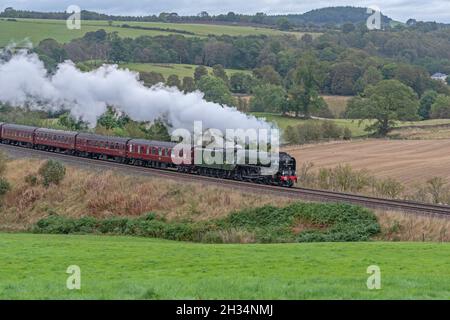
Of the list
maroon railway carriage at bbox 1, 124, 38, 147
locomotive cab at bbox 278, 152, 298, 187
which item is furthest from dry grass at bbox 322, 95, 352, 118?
locomotive cab at bbox 278, 152, 298, 187

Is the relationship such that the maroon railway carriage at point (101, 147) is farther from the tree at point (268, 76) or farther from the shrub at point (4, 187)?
the tree at point (268, 76)

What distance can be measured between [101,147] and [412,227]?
115 ft

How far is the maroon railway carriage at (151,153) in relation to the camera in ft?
182

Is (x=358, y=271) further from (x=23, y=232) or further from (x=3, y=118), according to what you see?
(x=3, y=118)

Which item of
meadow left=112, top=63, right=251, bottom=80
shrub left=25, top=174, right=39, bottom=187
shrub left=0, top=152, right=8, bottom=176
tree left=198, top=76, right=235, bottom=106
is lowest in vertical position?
shrub left=25, top=174, right=39, bottom=187

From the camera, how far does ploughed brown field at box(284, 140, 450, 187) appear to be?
221ft

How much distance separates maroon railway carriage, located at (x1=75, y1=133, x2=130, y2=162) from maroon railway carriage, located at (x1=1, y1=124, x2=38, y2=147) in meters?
8.78

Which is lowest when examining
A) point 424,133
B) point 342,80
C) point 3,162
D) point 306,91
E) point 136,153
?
point 424,133

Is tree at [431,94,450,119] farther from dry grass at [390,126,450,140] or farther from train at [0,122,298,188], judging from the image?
train at [0,122,298,188]

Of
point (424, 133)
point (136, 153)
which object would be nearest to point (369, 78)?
point (424, 133)

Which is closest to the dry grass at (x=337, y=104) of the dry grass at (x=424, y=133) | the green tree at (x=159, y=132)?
the dry grass at (x=424, y=133)

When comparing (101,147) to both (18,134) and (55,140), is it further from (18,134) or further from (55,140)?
(18,134)

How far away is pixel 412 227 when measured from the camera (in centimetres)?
3481

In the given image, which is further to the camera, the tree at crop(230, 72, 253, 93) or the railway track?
the tree at crop(230, 72, 253, 93)
